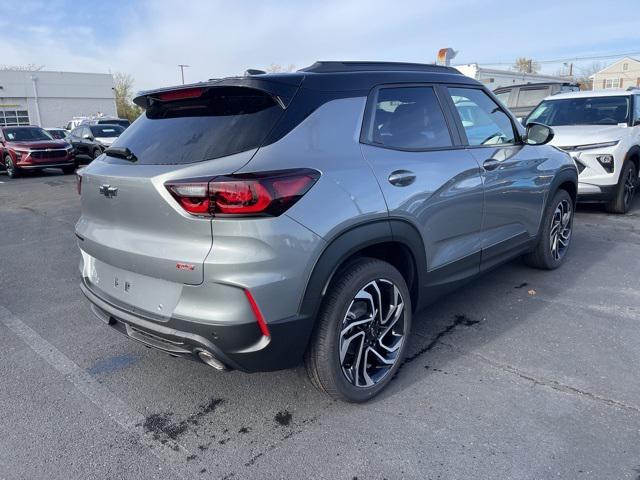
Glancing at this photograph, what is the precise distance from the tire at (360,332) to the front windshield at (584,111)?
6.45 m

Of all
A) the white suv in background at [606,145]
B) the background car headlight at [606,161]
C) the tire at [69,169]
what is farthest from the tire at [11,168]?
the background car headlight at [606,161]

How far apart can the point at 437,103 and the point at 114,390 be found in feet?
9.07

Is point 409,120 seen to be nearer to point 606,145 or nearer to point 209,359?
point 209,359

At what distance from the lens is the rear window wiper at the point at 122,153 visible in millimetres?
2747

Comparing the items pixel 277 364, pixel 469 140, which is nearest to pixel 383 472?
pixel 277 364

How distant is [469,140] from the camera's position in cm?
359

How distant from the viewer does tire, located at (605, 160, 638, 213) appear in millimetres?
7066

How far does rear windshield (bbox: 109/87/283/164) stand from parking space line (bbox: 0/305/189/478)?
139 centimetres

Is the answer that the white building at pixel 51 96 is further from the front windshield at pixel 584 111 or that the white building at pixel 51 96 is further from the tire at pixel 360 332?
the tire at pixel 360 332

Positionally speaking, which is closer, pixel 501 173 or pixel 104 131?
pixel 501 173

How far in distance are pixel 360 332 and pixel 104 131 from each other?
1646 centimetres

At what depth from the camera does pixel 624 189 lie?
Result: 7.19 m

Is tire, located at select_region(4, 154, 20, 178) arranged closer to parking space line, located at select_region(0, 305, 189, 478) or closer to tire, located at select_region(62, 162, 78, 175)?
tire, located at select_region(62, 162, 78, 175)

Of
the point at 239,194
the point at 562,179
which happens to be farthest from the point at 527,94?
the point at 239,194
